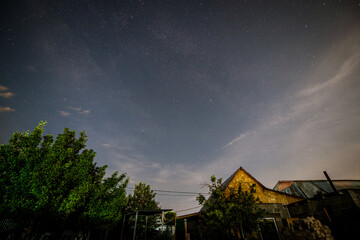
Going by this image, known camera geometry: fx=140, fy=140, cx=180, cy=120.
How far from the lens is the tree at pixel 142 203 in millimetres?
20484

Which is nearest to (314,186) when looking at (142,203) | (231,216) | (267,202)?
(267,202)

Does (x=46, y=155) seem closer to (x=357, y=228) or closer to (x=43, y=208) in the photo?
(x=43, y=208)

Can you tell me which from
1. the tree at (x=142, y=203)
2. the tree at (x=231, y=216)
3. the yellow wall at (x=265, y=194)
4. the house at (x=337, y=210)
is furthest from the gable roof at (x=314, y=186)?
the tree at (x=142, y=203)

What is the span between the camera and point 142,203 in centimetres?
2250

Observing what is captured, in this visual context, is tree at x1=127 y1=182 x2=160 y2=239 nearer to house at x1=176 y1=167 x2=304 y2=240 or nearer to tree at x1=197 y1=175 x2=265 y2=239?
house at x1=176 y1=167 x2=304 y2=240

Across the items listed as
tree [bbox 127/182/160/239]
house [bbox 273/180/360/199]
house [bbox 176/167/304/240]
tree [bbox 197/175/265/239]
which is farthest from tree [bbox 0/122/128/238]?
house [bbox 273/180/360/199]

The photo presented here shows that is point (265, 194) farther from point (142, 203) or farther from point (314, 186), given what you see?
point (142, 203)

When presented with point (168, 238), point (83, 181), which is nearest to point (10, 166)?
point (83, 181)

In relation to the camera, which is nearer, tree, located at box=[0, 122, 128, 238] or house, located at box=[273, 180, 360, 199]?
tree, located at box=[0, 122, 128, 238]

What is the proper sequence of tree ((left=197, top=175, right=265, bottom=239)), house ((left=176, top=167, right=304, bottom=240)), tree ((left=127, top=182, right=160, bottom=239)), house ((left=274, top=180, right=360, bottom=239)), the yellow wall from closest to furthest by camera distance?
tree ((left=197, top=175, right=265, bottom=239)) → house ((left=274, top=180, right=360, bottom=239)) → house ((left=176, top=167, right=304, bottom=240)) → the yellow wall → tree ((left=127, top=182, right=160, bottom=239))

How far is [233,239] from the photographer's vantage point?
823cm

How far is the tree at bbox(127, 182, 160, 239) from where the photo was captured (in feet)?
67.2

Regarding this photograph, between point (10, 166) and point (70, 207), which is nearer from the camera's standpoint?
point (10, 166)

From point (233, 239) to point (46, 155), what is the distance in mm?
11441
